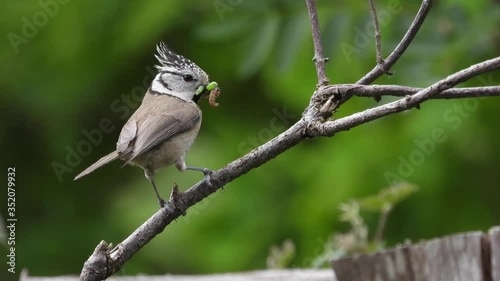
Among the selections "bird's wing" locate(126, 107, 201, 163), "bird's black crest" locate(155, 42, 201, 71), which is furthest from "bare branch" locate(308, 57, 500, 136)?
"bird's black crest" locate(155, 42, 201, 71)

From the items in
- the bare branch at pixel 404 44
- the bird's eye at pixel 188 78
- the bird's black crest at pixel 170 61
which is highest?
the bird's eye at pixel 188 78

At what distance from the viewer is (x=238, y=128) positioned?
263 inches

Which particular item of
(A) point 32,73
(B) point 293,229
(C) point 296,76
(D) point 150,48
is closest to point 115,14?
(D) point 150,48

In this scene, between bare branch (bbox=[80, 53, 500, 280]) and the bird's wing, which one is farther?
the bird's wing

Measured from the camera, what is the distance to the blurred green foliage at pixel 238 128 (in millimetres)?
5742

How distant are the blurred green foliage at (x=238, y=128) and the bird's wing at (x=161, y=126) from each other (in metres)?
1.43

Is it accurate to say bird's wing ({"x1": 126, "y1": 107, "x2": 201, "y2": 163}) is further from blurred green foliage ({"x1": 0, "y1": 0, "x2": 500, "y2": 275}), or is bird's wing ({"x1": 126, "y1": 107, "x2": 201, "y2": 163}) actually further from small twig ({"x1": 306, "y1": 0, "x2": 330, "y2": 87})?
blurred green foliage ({"x1": 0, "y1": 0, "x2": 500, "y2": 275})

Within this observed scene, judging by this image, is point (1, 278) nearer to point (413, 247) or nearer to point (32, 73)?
point (32, 73)

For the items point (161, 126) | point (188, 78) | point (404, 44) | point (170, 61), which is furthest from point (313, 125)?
point (188, 78)

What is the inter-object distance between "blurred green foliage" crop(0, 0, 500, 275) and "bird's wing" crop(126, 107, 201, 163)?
1431 millimetres

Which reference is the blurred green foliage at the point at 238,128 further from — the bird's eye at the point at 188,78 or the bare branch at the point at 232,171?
the bare branch at the point at 232,171

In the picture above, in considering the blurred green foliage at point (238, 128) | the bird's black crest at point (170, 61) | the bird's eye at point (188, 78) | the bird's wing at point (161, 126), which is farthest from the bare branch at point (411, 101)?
the blurred green foliage at point (238, 128)

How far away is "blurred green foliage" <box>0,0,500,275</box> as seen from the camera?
18.8 feet

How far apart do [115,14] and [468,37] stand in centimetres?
248
